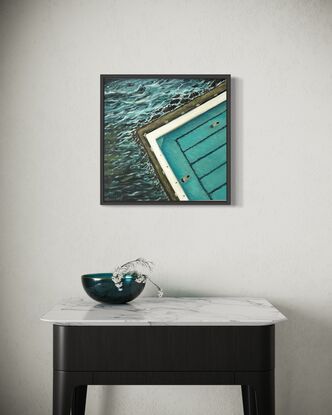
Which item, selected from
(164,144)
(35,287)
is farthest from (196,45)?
(35,287)

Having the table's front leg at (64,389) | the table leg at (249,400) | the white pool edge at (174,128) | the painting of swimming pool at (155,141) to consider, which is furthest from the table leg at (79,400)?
the white pool edge at (174,128)

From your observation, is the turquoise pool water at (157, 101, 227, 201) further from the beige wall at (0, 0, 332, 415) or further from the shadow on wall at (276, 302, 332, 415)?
the shadow on wall at (276, 302, 332, 415)

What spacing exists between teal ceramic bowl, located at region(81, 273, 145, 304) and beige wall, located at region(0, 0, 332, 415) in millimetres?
305

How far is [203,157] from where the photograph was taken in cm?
→ 259

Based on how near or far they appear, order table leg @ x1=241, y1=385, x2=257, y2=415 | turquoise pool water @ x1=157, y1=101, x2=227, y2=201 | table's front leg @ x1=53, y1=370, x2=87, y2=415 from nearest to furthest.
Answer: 1. table's front leg @ x1=53, y1=370, x2=87, y2=415
2. table leg @ x1=241, y1=385, x2=257, y2=415
3. turquoise pool water @ x1=157, y1=101, x2=227, y2=201

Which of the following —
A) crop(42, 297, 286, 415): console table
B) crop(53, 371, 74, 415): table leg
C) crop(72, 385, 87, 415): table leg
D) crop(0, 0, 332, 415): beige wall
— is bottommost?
crop(72, 385, 87, 415): table leg

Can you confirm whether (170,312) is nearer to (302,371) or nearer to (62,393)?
(62,393)

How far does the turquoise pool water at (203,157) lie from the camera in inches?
102

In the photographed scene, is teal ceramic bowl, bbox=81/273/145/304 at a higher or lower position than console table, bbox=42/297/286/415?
higher

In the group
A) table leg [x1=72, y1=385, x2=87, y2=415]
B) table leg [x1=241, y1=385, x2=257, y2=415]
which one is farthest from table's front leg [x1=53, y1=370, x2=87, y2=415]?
table leg [x1=241, y1=385, x2=257, y2=415]

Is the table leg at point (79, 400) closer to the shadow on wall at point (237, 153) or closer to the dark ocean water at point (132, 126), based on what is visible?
the dark ocean water at point (132, 126)

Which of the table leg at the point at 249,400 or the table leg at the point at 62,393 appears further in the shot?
the table leg at the point at 249,400

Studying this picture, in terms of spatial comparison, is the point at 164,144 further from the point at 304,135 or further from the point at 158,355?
the point at 158,355

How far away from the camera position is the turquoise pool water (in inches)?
102
